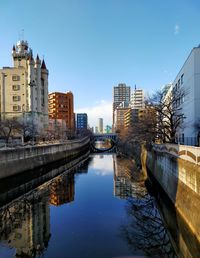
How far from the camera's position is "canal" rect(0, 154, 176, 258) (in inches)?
480

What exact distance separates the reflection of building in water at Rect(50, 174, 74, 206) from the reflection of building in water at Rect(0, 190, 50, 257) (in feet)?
4.47

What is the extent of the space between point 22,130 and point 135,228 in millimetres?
47047

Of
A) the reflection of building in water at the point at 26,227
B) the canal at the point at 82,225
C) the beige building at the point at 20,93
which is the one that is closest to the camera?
the canal at the point at 82,225

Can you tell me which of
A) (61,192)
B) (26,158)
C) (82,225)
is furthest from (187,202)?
(26,158)

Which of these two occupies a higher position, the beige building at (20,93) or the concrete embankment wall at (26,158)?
the beige building at (20,93)

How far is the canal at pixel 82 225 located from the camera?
40.0 ft

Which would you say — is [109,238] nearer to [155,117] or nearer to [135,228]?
[135,228]

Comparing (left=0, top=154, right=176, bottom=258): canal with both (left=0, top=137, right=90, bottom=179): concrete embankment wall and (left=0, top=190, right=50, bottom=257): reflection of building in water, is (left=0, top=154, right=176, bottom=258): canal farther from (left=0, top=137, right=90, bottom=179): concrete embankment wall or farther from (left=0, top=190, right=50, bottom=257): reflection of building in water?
(left=0, top=137, right=90, bottom=179): concrete embankment wall

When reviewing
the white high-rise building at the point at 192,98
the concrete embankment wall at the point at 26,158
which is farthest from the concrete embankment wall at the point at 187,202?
the concrete embankment wall at the point at 26,158

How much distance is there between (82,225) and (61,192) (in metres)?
10.2

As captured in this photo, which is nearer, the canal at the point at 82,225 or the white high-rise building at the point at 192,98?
the canal at the point at 82,225

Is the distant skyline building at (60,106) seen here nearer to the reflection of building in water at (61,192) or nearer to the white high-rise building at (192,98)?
the white high-rise building at (192,98)

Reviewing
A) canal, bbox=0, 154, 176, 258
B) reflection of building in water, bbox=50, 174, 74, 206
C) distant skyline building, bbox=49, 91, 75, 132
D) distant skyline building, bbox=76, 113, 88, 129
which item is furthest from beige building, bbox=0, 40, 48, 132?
distant skyline building, bbox=76, 113, 88, 129

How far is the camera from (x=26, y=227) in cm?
1508
